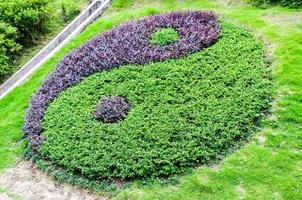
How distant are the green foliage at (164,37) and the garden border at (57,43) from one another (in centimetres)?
296

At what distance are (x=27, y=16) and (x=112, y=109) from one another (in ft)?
16.4

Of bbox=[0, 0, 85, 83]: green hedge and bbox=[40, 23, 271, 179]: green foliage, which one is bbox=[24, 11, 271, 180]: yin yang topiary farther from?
bbox=[0, 0, 85, 83]: green hedge

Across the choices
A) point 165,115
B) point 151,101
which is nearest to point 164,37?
point 151,101

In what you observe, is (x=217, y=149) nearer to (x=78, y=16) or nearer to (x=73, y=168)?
(x=73, y=168)

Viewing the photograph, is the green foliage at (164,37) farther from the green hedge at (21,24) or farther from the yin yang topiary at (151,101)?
the green hedge at (21,24)

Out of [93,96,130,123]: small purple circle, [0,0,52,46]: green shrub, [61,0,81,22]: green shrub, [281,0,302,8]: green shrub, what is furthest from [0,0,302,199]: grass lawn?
[61,0,81,22]: green shrub

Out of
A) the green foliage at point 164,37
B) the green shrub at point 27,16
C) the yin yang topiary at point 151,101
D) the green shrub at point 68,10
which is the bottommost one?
the yin yang topiary at point 151,101

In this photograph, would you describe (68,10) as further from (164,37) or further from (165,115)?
(165,115)

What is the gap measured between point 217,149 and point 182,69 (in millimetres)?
2375

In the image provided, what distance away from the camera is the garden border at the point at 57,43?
11.9 metres

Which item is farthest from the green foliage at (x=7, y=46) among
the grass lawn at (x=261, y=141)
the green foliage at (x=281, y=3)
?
the green foliage at (x=281, y=3)

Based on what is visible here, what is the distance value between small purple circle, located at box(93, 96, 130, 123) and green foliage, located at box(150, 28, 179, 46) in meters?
2.11

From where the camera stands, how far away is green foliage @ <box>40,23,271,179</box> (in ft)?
26.6

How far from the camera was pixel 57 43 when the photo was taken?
13047 mm
